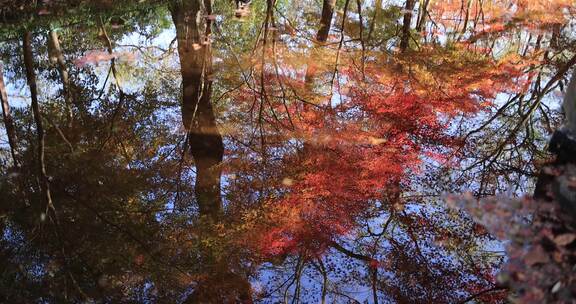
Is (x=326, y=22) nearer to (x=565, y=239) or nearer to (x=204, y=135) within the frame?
(x=204, y=135)

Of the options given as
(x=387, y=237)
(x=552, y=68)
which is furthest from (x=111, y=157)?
(x=552, y=68)

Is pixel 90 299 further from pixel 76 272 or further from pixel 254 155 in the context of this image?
pixel 254 155

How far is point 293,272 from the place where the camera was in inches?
129

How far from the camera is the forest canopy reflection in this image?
10.2 feet

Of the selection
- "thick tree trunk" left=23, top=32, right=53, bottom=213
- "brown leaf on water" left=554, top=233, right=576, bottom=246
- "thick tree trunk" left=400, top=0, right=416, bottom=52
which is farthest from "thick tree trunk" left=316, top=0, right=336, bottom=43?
"brown leaf on water" left=554, top=233, right=576, bottom=246

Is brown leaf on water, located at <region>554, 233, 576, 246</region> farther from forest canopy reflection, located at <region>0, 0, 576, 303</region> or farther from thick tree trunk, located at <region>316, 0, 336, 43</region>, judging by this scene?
thick tree trunk, located at <region>316, 0, 336, 43</region>

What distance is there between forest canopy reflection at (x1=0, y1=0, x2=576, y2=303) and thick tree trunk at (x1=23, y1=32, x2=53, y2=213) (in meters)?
0.02

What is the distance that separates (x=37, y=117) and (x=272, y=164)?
267 centimetres

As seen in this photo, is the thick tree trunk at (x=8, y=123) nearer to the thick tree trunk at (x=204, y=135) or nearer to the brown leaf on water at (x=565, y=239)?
the thick tree trunk at (x=204, y=135)

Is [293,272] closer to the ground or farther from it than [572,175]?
closer to the ground

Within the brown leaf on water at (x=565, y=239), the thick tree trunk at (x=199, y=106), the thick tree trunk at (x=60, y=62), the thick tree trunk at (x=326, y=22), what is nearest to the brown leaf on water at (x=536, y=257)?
the brown leaf on water at (x=565, y=239)

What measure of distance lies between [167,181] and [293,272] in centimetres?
168

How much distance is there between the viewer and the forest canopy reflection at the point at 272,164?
3.11 m

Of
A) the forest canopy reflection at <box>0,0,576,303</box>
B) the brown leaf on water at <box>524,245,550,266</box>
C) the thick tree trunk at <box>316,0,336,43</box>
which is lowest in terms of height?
the brown leaf on water at <box>524,245,550,266</box>
